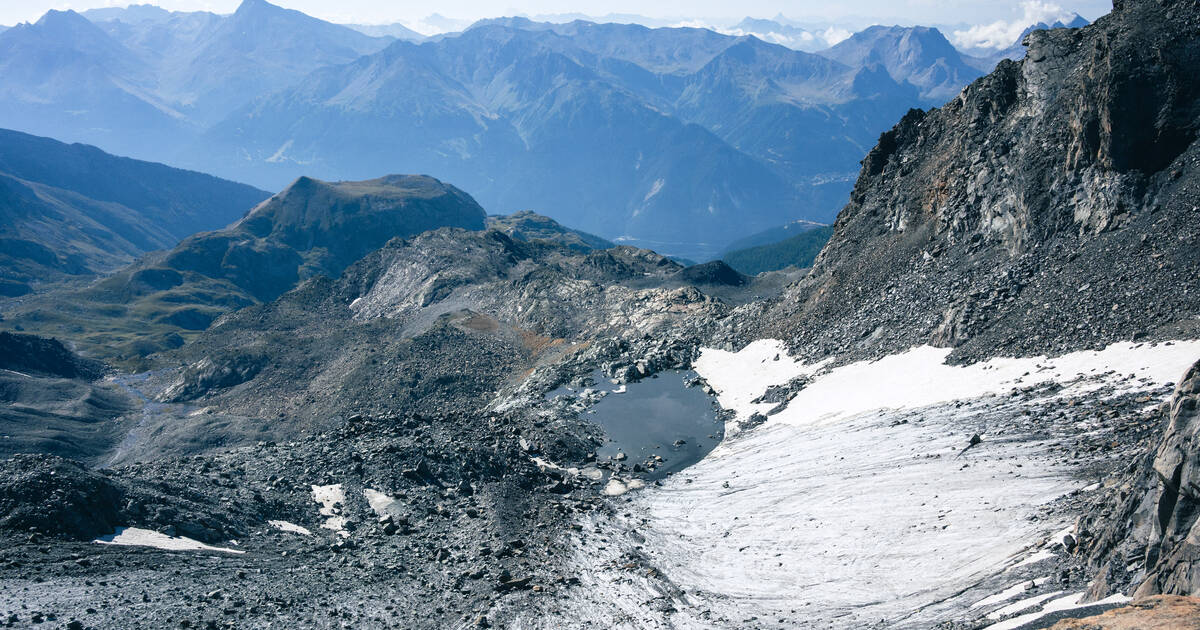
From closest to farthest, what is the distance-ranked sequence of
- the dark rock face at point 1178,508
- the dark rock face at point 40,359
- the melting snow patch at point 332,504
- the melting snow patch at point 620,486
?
the dark rock face at point 1178,508
the melting snow patch at point 332,504
the melting snow patch at point 620,486
the dark rock face at point 40,359

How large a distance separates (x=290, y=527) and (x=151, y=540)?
24.2ft

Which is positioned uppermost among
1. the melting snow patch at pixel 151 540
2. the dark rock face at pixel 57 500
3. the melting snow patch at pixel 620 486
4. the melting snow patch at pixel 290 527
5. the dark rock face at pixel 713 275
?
the dark rock face at pixel 713 275

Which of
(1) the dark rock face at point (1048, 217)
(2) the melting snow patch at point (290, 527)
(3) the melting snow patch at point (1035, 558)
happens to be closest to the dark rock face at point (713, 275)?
(1) the dark rock face at point (1048, 217)

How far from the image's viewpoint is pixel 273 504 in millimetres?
44906

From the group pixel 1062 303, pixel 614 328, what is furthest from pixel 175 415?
pixel 1062 303

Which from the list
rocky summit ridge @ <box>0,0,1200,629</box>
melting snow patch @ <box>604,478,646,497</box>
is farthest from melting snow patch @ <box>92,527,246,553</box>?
melting snow patch @ <box>604,478,646,497</box>

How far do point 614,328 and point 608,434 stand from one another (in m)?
37.0

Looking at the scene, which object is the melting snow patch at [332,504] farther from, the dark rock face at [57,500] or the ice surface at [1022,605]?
the ice surface at [1022,605]

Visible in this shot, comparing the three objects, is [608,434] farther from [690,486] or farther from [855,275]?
[855,275]

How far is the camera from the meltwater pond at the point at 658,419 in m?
59.8

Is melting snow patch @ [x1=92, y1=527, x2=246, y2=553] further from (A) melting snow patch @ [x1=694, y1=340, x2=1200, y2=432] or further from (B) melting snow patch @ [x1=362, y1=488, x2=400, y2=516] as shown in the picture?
(A) melting snow patch @ [x1=694, y1=340, x2=1200, y2=432]

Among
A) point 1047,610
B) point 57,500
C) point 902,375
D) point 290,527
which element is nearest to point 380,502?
point 290,527

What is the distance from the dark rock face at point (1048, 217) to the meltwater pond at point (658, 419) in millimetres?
11638

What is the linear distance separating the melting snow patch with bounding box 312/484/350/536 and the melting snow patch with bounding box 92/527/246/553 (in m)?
6.18
